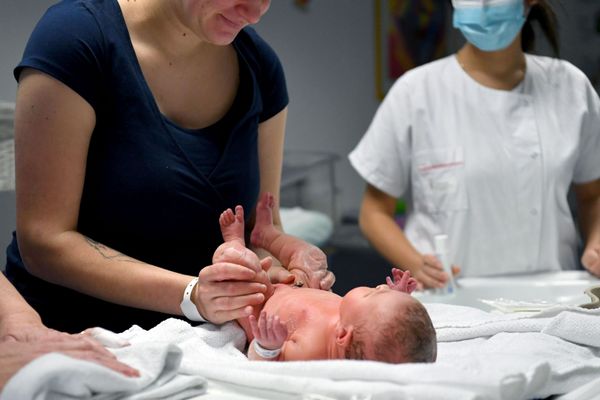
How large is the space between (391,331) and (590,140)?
1417 millimetres

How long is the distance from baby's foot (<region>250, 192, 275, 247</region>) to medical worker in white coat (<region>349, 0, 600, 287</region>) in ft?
2.54

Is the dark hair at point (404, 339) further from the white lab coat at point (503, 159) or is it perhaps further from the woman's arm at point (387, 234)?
the white lab coat at point (503, 159)

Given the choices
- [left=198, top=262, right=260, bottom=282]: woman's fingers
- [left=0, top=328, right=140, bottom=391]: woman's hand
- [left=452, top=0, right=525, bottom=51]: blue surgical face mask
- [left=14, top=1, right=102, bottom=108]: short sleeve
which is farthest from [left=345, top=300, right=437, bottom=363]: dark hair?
[left=452, top=0, right=525, bottom=51]: blue surgical face mask

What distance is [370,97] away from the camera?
13.7 feet

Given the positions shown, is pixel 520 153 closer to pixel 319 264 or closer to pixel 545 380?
pixel 319 264

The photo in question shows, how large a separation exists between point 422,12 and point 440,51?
233mm

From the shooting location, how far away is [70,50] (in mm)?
1454

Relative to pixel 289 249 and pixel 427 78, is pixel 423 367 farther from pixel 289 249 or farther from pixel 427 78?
pixel 427 78

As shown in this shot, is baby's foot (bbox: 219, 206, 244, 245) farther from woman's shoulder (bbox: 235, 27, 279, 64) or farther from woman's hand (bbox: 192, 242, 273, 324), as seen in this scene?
woman's shoulder (bbox: 235, 27, 279, 64)

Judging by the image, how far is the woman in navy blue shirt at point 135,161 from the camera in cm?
145

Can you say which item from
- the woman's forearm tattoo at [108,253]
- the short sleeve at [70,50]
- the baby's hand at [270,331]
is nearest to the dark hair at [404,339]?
the baby's hand at [270,331]

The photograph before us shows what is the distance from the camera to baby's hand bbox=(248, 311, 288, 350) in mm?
1251

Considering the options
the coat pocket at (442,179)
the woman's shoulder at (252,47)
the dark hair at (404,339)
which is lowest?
the coat pocket at (442,179)

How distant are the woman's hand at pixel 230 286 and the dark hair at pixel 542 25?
1382mm
